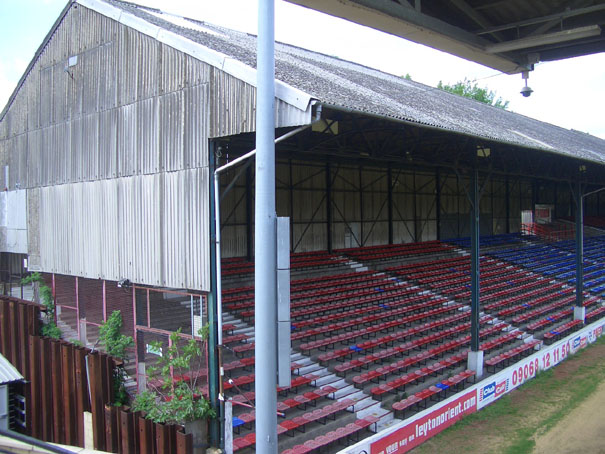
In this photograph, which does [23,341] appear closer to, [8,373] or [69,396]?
[8,373]

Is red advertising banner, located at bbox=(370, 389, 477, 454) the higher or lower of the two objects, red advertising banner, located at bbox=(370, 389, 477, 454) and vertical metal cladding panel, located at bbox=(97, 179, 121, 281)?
the lower

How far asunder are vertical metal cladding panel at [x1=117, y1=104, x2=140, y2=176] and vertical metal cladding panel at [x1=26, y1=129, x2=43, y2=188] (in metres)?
4.80

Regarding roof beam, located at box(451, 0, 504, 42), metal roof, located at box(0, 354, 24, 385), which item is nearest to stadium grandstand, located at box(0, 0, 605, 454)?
metal roof, located at box(0, 354, 24, 385)

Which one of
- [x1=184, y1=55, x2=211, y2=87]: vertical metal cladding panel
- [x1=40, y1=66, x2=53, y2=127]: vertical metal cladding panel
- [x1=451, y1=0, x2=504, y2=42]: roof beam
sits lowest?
[x1=451, y1=0, x2=504, y2=42]: roof beam

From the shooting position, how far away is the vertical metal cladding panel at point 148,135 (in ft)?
38.2

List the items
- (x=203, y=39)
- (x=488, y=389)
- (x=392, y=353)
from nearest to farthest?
(x=203, y=39), (x=488, y=389), (x=392, y=353)

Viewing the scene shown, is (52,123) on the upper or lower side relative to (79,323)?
upper

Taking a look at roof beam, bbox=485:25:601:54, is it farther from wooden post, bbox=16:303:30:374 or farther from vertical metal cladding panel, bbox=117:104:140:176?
wooden post, bbox=16:303:30:374

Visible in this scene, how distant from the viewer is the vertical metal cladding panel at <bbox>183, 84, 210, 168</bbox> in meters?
10.4

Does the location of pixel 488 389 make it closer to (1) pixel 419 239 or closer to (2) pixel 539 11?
(2) pixel 539 11

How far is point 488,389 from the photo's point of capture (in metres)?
13.6

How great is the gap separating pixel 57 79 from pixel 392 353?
1285 centimetres

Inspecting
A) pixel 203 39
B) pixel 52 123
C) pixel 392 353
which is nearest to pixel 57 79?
pixel 52 123

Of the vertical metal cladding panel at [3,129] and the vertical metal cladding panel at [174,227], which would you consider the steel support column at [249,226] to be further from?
the vertical metal cladding panel at [3,129]
